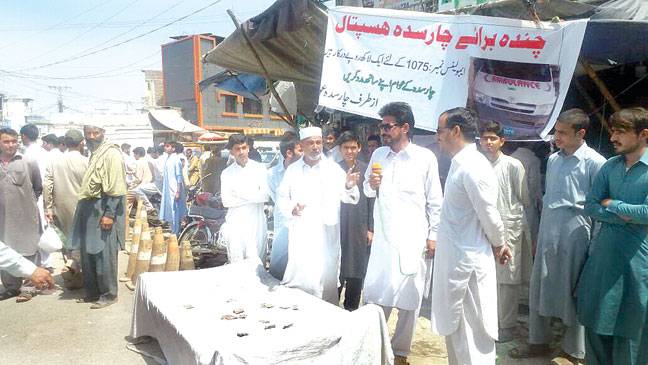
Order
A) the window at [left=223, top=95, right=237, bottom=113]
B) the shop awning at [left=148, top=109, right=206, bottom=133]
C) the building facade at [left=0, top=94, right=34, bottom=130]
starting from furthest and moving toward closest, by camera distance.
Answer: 1. the building facade at [left=0, top=94, right=34, bottom=130]
2. the window at [left=223, top=95, right=237, bottom=113]
3. the shop awning at [left=148, top=109, right=206, bottom=133]

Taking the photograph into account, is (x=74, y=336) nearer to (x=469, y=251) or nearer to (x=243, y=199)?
(x=243, y=199)

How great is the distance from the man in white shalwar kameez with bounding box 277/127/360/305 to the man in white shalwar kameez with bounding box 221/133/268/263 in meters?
0.98

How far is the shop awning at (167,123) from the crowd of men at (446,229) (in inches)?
681

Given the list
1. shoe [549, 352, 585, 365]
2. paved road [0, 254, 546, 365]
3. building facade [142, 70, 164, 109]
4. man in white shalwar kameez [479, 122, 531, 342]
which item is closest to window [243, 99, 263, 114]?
building facade [142, 70, 164, 109]

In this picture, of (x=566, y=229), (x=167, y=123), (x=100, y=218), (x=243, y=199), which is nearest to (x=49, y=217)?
(x=100, y=218)

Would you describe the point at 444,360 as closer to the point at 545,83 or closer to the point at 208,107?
the point at 545,83

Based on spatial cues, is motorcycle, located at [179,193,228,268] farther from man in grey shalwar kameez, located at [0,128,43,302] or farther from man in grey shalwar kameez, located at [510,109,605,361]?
man in grey shalwar kameez, located at [510,109,605,361]

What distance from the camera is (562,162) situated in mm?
3525

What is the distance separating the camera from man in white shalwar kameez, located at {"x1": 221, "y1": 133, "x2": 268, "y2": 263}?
4711 millimetres

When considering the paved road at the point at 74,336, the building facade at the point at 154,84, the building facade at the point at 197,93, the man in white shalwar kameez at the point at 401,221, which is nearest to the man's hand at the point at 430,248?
the man in white shalwar kameez at the point at 401,221

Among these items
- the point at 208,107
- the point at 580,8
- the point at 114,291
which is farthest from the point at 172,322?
the point at 208,107

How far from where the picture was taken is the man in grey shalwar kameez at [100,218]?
496 cm

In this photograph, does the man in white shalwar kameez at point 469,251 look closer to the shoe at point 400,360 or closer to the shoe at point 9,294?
the shoe at point 400,360

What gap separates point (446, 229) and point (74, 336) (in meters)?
3.54
